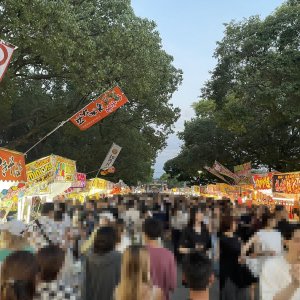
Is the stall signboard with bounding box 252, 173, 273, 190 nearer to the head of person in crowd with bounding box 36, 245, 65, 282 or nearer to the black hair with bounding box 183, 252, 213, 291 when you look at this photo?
the black hair with bounding box 183, 252, 213, 291

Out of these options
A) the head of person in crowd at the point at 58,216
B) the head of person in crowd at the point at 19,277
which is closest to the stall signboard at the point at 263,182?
the head of person in crowd at the point at 58,216

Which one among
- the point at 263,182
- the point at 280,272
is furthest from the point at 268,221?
the point at 263,182

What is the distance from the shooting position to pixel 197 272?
3.33 metres

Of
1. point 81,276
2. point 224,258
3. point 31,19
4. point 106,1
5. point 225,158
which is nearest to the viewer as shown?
point 81,276

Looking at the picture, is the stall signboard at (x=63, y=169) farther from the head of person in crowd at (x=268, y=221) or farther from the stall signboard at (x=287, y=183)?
the head of person in crowd at (x=268, y=221)

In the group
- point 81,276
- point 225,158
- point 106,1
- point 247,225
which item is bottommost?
point 81,276

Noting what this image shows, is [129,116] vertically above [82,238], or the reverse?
[129,116]

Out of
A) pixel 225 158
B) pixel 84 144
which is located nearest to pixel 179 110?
pixel 84 144

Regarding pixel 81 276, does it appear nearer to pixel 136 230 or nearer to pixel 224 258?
pixel 224 258

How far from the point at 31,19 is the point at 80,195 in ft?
20.5

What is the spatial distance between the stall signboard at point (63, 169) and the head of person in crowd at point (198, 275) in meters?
9.10

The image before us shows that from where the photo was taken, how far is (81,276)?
3.99 metres

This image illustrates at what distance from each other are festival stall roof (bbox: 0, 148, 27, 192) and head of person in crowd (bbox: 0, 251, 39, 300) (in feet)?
25.3

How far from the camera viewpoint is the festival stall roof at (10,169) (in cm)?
1033
